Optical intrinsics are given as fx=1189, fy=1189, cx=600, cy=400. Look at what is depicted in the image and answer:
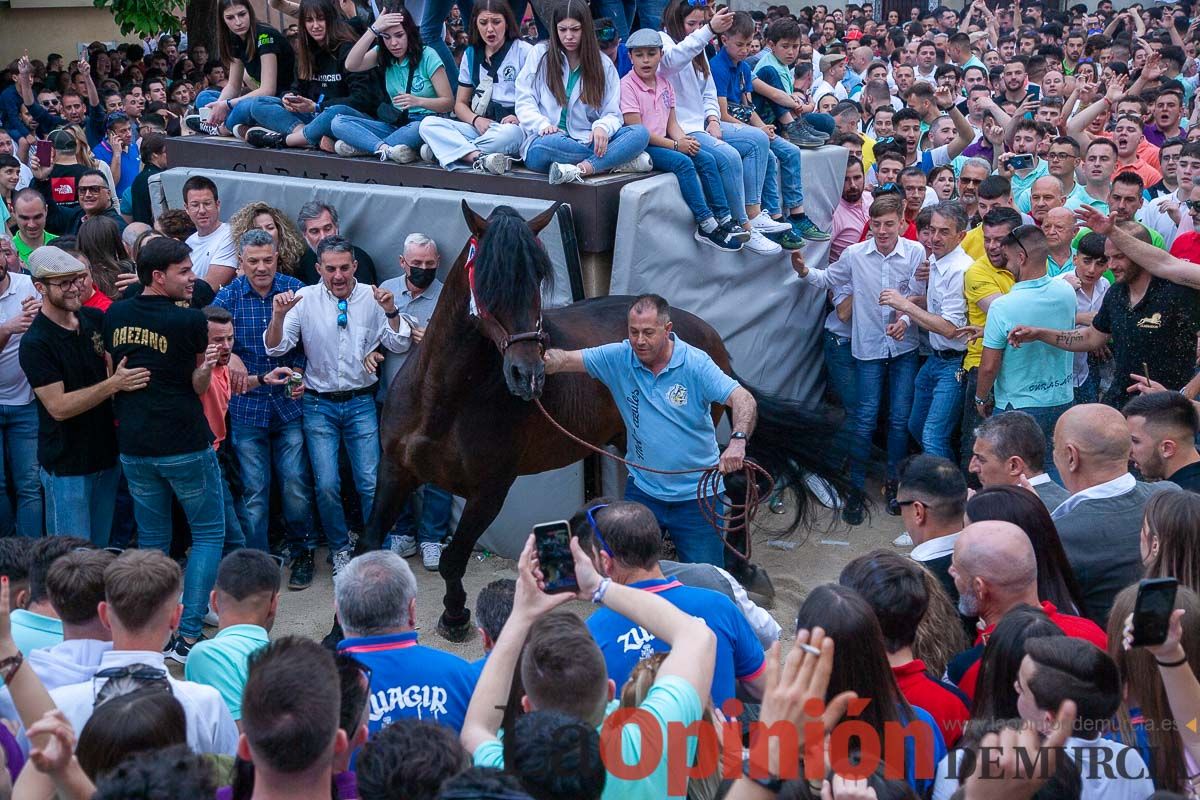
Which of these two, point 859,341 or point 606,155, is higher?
point 606,155

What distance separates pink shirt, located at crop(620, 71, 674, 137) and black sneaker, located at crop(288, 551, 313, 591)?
9.96ft

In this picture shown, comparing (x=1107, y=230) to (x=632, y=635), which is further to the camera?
(x=1107, y=230)

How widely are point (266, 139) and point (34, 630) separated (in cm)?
499

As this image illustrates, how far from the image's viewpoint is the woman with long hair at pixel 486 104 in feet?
22.3

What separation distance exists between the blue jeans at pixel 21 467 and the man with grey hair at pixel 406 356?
1.77m

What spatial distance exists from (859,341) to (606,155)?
2.04 metres

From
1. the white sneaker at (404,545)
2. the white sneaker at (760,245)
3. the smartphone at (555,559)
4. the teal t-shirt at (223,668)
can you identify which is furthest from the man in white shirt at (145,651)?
the white sneaker at (760,245)

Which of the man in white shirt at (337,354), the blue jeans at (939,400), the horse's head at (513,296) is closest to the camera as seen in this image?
the horse's head at (513,296)

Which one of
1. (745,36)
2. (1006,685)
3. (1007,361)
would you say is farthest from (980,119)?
(1006,685)

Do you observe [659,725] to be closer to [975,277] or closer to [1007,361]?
[1007,361]

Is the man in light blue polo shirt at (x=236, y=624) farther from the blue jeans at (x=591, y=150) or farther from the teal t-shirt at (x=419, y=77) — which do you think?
the teal t-shirt at (x=419, y=77)

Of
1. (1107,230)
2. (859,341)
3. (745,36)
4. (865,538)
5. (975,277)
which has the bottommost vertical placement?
(865,538)

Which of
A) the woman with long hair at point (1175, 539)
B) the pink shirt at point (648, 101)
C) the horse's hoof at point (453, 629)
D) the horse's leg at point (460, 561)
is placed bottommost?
the horse's hoof at point (453, 629)

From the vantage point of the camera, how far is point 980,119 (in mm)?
10922
